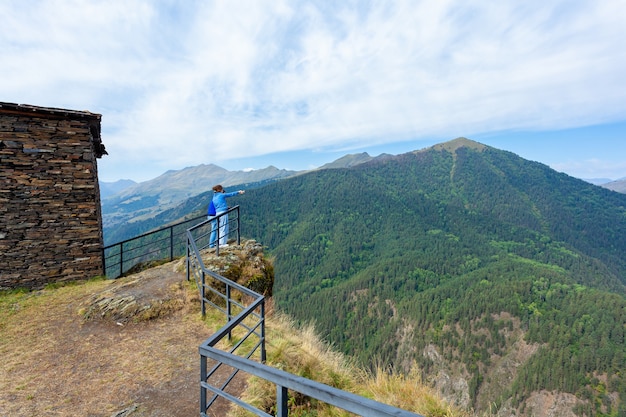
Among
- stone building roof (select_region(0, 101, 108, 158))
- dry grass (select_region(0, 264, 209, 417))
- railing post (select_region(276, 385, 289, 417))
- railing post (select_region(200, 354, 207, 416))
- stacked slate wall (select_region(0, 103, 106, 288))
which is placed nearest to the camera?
railing post (select_region(276, 385, 289, 417))

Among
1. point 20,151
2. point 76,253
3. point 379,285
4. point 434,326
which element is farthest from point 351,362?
point 379,285

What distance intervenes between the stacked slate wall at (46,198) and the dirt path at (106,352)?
4.70 ft

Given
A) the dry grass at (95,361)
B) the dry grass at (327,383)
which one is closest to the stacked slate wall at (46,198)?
the dry grass at (95,361)

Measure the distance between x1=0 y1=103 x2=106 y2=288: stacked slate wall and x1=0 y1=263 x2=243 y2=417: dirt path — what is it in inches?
56.4

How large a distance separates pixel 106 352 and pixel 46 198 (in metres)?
7.23

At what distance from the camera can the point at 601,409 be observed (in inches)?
3713

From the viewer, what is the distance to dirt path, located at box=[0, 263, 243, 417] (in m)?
4.61

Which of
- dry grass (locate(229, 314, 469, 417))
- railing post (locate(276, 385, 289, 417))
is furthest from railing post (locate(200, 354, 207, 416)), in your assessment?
railing post (locate(276, 385, 289, 417))

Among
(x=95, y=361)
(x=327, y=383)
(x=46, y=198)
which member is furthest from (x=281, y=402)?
(x=46, y=198)

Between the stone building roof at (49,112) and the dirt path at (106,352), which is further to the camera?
the stone building roof at (49,112)

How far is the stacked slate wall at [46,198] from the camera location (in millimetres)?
10070

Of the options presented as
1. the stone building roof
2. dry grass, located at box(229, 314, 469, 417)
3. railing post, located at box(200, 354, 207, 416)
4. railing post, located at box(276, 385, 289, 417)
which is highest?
the stone building roof

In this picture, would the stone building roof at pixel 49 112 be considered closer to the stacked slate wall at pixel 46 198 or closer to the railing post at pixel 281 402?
the stacked slate wall at pixel 46 198

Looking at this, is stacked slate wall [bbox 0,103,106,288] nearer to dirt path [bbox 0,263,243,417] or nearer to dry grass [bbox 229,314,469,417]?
dirt path [bbox 0,263,243,417]
